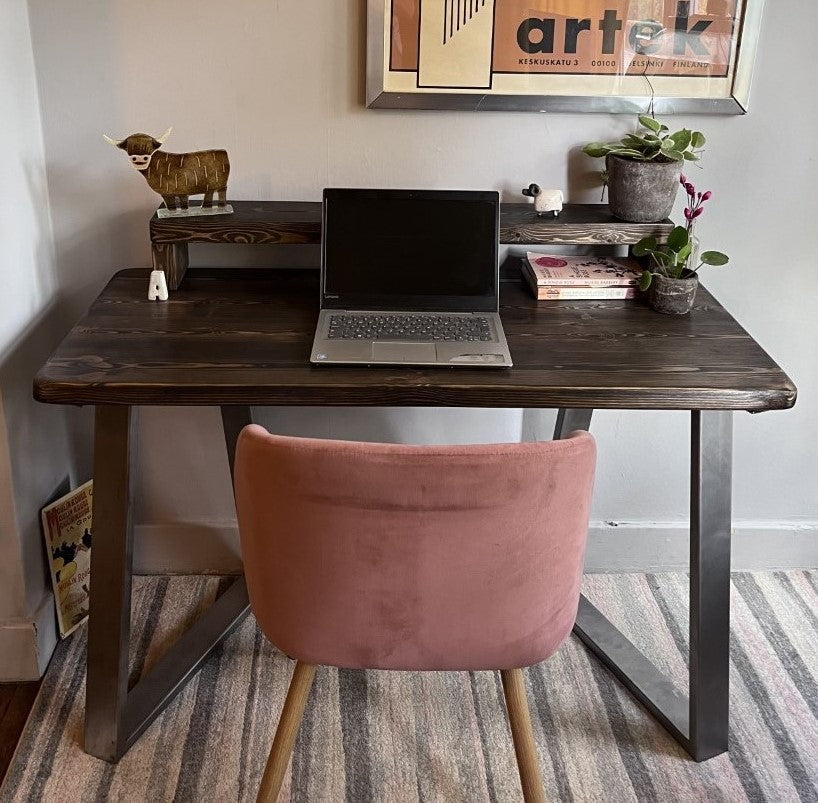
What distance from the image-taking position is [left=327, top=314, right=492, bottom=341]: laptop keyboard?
5.77 feet

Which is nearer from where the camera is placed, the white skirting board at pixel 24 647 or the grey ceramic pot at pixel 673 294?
the grey ceramic pot at pixel 673 294

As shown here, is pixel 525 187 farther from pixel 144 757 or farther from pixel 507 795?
pixel 144 757

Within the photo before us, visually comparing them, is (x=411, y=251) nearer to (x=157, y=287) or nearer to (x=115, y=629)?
(x=157, y=287)

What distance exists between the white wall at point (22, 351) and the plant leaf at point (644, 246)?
1.17 m

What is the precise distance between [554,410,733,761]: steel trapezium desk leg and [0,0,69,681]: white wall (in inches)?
47.5

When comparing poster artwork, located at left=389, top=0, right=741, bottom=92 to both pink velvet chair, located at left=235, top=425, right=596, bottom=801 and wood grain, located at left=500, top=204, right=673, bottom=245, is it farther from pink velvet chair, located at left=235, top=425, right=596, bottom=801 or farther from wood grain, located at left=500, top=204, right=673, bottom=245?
pink velvet chair, located at left=235, top=425, right=596, bottom=801

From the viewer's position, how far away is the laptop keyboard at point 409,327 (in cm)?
176

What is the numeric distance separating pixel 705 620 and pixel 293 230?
1.04 meters

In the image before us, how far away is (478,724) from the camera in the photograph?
1.95 m

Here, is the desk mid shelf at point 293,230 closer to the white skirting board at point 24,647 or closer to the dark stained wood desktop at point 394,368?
the dark stained wood desktop at point 394,368

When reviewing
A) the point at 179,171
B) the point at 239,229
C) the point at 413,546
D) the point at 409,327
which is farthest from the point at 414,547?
the point at 179,171

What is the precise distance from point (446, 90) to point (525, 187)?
26cm

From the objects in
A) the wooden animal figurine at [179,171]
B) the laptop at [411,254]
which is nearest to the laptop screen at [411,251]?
the laptop at [411,254]

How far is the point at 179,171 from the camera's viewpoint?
1880 millimetres
